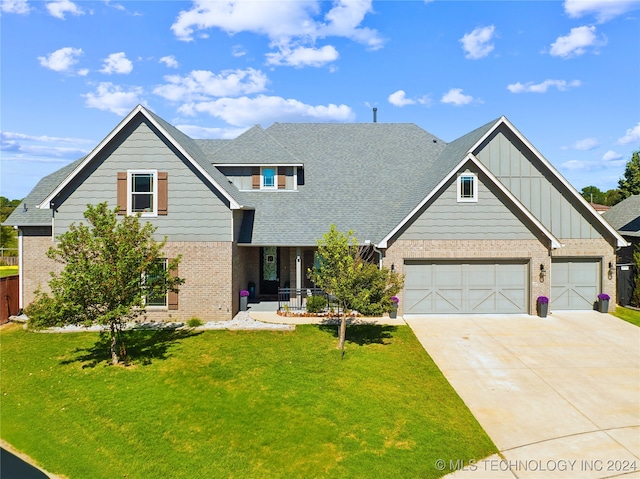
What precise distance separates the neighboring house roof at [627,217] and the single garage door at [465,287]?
9.00 metres

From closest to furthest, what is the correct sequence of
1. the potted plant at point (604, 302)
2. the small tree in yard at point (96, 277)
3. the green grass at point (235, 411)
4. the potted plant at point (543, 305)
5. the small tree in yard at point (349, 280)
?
the green grass at point (235, 411) → the small tree in yard at point (96, 277) → the small tree in yard at point (349, 280) → the potted plant at point (543, 305) → the potted plant at point (604, 302)

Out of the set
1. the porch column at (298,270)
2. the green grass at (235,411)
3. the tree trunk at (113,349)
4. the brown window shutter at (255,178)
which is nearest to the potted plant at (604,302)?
the green grass at (235,411)

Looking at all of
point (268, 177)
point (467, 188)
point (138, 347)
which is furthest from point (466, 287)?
point (138, 347)

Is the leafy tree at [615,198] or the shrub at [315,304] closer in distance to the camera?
the shrub at [315,304]

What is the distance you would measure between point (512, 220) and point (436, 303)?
5.20 meters

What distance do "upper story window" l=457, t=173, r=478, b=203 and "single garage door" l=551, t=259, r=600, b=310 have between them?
571cm

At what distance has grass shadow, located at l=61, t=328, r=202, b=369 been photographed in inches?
486

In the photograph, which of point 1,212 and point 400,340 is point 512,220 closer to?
point 400,340

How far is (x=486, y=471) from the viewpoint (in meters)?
7.25

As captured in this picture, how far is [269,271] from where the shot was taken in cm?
2078

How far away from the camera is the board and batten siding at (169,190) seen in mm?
16516

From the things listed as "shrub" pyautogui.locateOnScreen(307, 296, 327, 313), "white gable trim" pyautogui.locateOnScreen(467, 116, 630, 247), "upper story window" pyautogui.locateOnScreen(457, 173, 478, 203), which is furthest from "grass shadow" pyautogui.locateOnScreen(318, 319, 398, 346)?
"white gable trim" pyautogui.locateOnScreen(467, 116, 630, 247)

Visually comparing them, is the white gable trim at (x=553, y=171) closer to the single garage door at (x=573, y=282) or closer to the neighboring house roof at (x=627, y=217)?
the single garage door at (x=573, y=282)

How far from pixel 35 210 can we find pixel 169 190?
7580 mm
